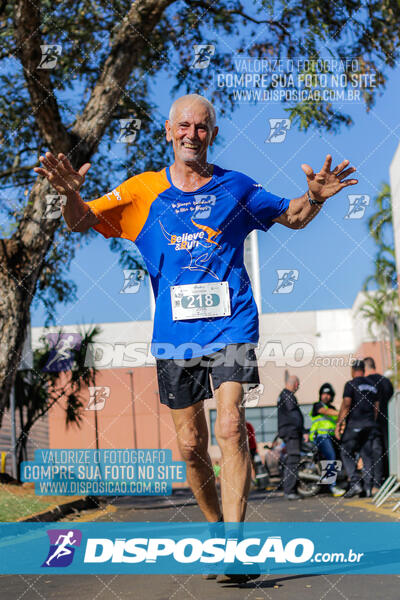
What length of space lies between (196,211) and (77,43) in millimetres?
8160

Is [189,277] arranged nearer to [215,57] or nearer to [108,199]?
[108,199]

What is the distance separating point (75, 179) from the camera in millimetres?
3898

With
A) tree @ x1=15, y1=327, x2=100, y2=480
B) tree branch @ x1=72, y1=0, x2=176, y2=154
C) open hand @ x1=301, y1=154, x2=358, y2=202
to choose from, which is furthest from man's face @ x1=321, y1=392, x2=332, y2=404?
open hand @ x1=301, y1=154, x2=358, y2=202

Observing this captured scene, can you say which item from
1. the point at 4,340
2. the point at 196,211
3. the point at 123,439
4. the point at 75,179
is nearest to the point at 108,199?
the point at 75,179

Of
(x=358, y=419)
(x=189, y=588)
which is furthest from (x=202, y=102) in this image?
(x=358, y=419)

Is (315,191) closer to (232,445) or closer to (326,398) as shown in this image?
(232,445)

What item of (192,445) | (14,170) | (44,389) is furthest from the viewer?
(44,389)

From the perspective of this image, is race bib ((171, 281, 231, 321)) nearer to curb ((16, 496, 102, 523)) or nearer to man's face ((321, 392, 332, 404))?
curb ((16, 496, 102, 523))

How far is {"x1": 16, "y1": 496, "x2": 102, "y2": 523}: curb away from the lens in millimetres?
8253

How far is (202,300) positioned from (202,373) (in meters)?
0.36

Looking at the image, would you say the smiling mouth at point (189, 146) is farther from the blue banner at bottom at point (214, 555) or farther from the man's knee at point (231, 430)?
the blue banner at bottom at point (214, 555)

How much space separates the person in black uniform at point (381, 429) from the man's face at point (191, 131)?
748cm

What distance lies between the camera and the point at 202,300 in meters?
3.74

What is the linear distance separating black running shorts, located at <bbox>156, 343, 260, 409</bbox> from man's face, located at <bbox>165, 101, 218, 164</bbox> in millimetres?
911
